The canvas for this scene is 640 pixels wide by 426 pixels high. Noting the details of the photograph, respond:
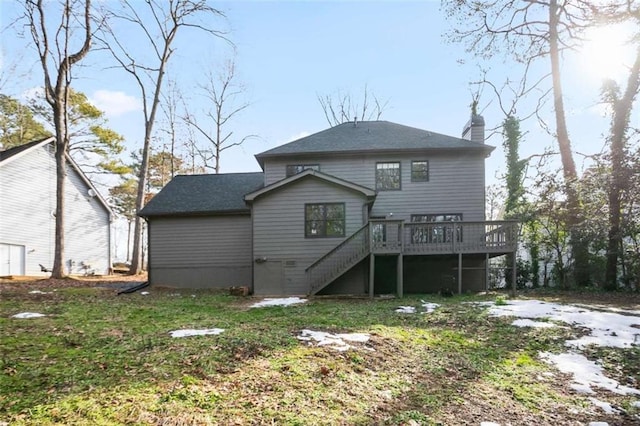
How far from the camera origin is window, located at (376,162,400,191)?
14922mm

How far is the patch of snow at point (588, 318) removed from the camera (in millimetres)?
6156

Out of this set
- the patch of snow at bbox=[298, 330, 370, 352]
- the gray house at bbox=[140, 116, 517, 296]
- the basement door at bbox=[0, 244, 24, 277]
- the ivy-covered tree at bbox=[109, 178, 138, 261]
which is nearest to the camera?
the patch of snow at bbox=[298, 330, 370, 352]

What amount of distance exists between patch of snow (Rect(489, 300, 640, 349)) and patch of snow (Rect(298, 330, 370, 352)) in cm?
363

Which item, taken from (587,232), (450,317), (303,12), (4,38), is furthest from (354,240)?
(4,38)

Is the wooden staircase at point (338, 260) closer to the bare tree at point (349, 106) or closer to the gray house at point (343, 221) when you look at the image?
the gray house at point (343, 221)

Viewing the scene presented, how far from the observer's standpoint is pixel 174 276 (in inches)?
599

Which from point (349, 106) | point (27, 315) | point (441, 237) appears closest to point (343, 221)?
point (441, 237)

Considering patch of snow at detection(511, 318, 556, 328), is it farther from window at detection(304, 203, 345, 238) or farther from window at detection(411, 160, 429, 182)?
window at detection(411, 160, 429, 182)

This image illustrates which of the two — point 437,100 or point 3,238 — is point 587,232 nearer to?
point 437,100

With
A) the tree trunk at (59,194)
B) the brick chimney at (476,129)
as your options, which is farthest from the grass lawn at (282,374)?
the brick chimney at (476,129)

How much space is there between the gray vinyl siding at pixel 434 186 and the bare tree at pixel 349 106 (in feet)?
54.4

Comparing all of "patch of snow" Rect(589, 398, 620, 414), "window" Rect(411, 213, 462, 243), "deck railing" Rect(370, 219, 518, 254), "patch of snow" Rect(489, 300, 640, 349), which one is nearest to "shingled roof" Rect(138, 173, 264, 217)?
"deck railing" Rect(370, 219, 518, 254)

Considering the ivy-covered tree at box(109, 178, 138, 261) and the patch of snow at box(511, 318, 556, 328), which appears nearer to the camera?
the patch of snow at box(511, 318, 556, 328)

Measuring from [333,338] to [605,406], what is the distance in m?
3.41
